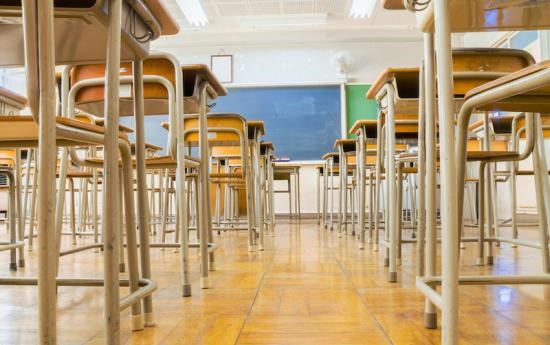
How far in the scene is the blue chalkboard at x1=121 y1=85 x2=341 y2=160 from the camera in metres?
6.65

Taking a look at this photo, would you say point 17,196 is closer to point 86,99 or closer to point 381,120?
point 86,99

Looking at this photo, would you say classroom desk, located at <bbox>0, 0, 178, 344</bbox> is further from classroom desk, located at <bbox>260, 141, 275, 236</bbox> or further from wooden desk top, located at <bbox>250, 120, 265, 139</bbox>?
classroom desk, located at <bbox>260, 141, 275, 236</bbox>

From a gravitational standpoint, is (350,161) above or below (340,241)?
above

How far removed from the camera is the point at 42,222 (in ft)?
2.20

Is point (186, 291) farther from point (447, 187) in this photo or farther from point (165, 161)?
point (447, 187)

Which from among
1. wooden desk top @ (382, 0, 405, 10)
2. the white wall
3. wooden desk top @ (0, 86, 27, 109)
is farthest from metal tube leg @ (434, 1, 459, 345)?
the white wall

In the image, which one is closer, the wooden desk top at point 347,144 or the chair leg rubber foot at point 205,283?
the chair leg rubber foot at point 205,283

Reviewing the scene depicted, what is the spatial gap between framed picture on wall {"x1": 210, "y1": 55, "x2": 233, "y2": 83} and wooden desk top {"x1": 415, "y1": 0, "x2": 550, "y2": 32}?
580 cm

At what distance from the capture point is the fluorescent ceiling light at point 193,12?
567cm

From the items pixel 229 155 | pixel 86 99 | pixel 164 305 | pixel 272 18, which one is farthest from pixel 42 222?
pixel 272 18

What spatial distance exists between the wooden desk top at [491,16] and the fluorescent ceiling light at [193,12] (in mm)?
5081

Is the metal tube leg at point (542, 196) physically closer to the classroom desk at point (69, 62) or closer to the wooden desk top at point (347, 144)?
the classroom desk at point (69, 62)

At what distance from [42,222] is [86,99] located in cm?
115

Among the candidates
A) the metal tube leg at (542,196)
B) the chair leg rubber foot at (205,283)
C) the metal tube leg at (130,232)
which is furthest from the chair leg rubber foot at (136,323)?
the metal tube leg at (542,196)
